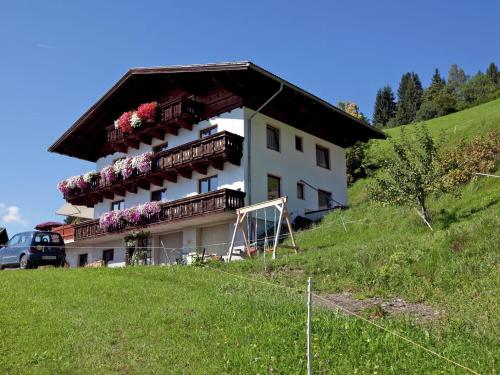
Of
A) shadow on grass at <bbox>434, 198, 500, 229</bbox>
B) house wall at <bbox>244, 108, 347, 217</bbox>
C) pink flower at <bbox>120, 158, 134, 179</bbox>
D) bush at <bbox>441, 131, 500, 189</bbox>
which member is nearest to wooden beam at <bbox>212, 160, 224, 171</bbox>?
house wall at <bbox>244, 108, 347, 217</bbox>

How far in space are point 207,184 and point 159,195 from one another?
4.08 metres

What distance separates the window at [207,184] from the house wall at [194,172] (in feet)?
0.58

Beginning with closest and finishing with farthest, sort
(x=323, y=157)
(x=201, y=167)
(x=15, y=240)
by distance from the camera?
(x=15, y=240) → (x=201, y=167) → (x=323, y=157)

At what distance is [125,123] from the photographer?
103 feet

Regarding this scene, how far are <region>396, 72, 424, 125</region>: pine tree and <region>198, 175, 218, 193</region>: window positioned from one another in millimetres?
70965

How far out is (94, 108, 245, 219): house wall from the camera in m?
26.2

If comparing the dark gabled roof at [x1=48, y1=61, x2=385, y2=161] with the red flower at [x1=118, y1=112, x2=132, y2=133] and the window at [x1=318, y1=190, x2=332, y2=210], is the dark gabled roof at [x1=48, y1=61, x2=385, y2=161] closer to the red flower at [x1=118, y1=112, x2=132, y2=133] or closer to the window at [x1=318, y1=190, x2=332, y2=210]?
the red flower at [x1=118, y1=112, x2=132, y2=133]

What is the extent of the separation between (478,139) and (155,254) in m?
17.0

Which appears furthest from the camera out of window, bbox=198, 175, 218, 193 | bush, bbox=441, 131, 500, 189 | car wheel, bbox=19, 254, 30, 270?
window, bbox=198, 175, 218, 193

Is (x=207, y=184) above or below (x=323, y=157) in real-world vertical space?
below

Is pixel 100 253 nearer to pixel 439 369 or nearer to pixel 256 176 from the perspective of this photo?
pixel 256 176

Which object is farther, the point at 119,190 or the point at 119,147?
the point at 119,147

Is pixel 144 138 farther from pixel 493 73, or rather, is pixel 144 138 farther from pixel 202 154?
pixel 493 73

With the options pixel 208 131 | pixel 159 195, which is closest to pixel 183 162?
pixel 208 131
